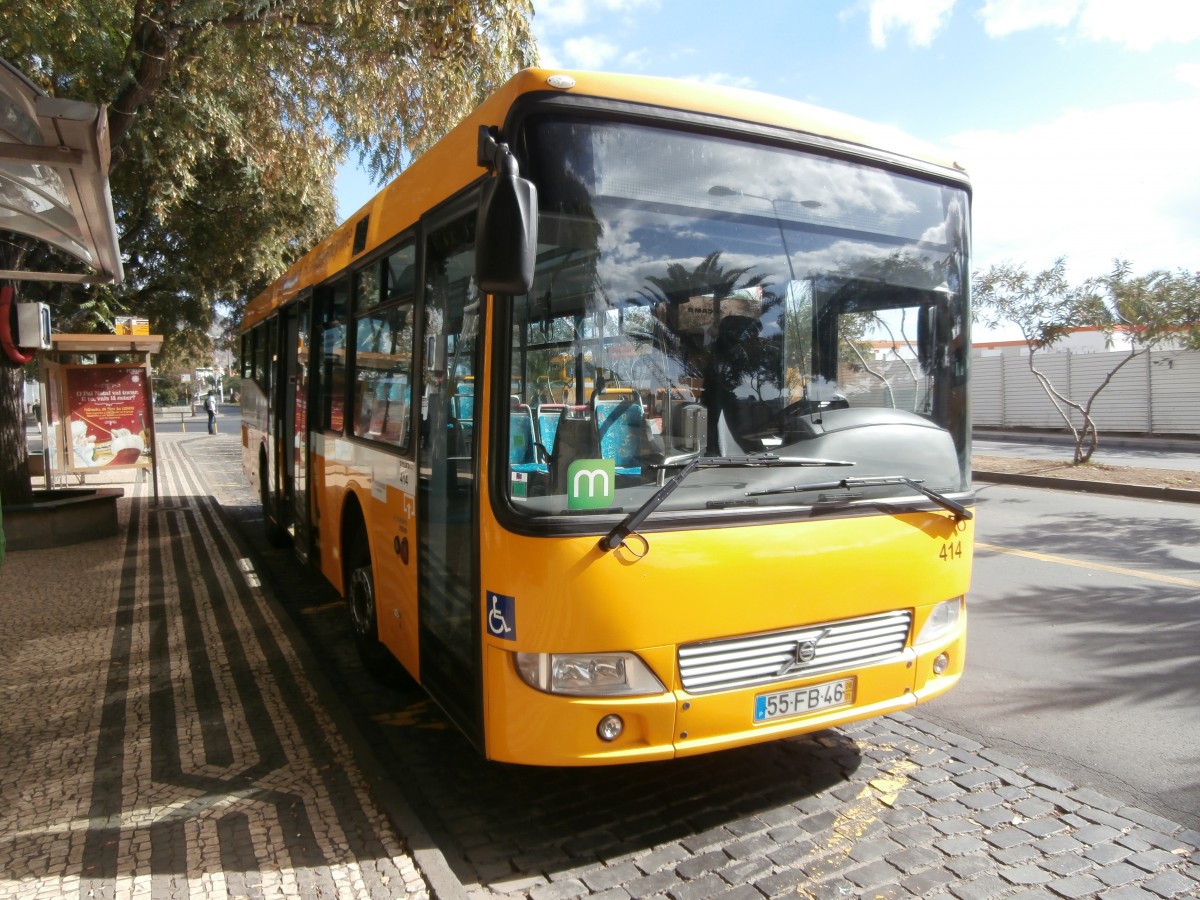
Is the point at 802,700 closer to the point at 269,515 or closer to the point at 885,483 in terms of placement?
the point at 885,483

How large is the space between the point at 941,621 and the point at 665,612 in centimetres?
155

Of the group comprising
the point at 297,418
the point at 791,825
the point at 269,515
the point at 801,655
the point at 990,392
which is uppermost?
the point at 990,392

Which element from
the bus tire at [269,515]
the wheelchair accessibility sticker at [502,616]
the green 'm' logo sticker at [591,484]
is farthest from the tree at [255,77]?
the wheelchair accessibility sticker at [502,616]

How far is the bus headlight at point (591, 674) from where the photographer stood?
127 inches

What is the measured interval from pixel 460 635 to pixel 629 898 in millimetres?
1278

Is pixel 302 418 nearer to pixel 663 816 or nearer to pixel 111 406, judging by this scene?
pixel 663 816

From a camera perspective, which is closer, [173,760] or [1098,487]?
[173,760]

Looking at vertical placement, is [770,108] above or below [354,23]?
below

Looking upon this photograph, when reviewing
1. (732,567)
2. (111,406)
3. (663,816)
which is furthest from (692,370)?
(111,406)

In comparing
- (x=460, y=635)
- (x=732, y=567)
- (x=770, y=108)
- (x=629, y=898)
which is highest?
(x=770, y=108)

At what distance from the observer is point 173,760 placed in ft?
14.1

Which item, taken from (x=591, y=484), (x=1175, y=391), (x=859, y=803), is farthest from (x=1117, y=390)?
(x=591, y=484)

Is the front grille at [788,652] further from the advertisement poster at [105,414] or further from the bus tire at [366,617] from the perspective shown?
the advertisement poster at [105,414]

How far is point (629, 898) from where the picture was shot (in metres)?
3.14
